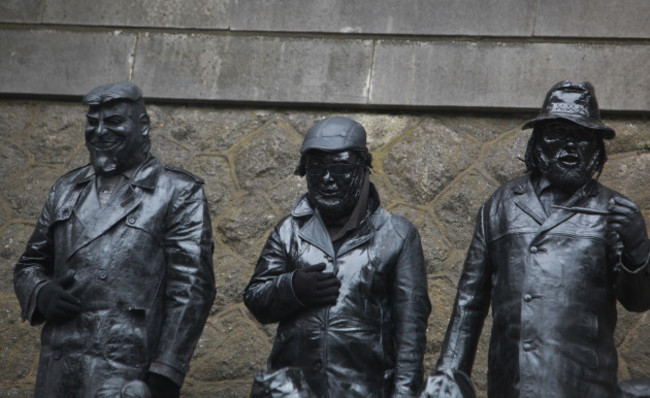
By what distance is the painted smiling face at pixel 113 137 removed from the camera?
7.48 metres

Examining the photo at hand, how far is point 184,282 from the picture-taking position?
7176 mm

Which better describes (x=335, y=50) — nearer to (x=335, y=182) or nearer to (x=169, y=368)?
(x=335, y=182)

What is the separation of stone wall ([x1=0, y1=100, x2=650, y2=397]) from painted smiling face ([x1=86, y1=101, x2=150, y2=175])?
173cm

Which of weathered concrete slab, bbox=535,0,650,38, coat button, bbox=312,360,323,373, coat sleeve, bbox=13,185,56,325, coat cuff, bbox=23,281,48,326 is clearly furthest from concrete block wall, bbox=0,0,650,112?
coat button, bbox=312,360,323,373

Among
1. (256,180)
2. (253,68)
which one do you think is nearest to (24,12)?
(253,68)

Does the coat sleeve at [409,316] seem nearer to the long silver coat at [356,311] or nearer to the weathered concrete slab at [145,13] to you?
the long silver coat at [356,311]

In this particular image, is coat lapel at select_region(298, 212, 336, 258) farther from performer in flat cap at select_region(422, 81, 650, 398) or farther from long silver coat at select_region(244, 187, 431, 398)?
performer in flat cap at select_region(422, 81, 650, 398)

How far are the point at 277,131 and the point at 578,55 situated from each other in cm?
201

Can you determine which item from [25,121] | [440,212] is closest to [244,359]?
[440,212]

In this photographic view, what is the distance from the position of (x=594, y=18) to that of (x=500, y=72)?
2.28 ft

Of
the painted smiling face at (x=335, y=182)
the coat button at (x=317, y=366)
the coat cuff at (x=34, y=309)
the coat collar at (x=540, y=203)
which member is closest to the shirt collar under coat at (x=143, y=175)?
the coat cuff at (x=34, y=309)

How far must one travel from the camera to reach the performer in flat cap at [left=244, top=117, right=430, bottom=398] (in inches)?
271

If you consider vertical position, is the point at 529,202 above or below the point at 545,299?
above

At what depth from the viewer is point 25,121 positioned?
976 centimetres
